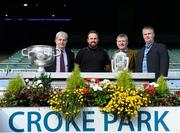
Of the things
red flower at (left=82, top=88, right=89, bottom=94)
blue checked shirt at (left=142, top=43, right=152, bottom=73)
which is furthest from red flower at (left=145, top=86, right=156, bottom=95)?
blue checked shirt at (left=142, top=43, right=152, bottom=73)

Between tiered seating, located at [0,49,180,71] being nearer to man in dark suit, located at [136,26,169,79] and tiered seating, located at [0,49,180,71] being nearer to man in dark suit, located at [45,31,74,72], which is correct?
man in dark suit, located at [45,31,74,72]

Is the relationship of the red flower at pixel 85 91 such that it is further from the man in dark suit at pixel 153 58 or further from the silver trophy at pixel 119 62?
the man in dark suit at pixel 153 58

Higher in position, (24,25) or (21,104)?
(24,25)

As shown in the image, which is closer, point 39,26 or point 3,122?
point 3,122

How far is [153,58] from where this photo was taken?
6.58 metres

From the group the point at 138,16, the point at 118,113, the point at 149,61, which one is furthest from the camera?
the point at 138,16

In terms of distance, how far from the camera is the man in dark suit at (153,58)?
651 cm

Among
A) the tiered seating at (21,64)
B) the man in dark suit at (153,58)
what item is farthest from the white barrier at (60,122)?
the tiered seating at (21,64)

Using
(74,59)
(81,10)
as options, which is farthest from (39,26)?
(74,59)

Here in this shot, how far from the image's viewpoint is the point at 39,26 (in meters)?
39.6

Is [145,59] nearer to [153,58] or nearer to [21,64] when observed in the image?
[153,58]

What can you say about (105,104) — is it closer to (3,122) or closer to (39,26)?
(3,122)

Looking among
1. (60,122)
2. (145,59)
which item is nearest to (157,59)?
(145,59)

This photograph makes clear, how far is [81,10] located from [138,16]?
12.6ft
